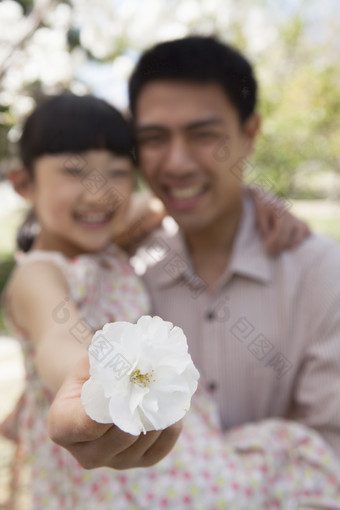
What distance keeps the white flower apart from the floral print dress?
518mm

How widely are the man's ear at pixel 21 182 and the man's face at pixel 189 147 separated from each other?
1.46 feet

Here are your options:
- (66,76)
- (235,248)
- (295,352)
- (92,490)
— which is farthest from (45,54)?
(92,490)

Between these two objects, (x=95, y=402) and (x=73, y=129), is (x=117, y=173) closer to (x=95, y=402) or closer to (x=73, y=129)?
(x=73, y=129)

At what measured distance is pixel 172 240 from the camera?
217 centimetres

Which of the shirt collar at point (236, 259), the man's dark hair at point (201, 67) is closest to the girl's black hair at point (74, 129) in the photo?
the man's dark hair at point (201, 67)

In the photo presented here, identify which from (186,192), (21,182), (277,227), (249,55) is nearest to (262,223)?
(277,227)

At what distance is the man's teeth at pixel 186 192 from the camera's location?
6.27 feet

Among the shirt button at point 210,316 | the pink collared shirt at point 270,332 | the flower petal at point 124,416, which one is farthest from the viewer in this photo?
the shirt button at point 210,316

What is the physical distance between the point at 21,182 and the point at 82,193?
1.06 feet

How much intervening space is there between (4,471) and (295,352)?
6.22 ft

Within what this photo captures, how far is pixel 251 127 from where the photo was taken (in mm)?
2137

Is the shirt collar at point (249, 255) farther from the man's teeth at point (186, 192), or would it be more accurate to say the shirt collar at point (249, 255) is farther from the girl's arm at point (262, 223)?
the man's teeth at point (186, 192)

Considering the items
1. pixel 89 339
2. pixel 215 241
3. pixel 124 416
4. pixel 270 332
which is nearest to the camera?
pixel 124 416

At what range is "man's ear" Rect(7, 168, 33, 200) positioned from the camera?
176 cm
